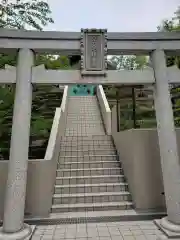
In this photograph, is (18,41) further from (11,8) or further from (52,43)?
(11,8)

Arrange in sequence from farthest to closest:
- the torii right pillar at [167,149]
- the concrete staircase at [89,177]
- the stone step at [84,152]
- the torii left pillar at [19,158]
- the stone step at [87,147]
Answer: the stone step at [87,147], the stone step at [84,152], the concrete staircase at [89,177], the torii right pillar at [167,149], the torii left pillar at [19,158]

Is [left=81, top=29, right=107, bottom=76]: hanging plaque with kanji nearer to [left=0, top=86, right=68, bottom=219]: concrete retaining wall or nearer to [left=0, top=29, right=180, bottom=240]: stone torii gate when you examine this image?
[left=0, top=29, right=180, bottom=240]: stone torii gate

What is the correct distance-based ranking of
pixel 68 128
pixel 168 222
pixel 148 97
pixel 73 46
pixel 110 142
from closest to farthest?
pixel 168 222 < pixel 73 46 < pixel 148 97 < pixel 110 142 < pixel 68 128

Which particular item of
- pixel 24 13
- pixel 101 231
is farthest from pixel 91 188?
pixel 24 13

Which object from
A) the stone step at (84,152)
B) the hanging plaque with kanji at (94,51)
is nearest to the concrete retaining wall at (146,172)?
the hanging plaque with kanji at (94,51)

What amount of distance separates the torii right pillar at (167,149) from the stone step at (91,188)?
1.33 m

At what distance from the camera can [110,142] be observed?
725 centimetres

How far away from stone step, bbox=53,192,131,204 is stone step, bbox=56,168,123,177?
2.46 ft

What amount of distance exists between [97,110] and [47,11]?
18.2 ft

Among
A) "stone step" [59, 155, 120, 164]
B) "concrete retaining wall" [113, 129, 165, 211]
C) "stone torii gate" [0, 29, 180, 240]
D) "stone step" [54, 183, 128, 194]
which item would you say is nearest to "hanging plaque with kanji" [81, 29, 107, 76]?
"stone torii gate" [0, 29, 180, 240]

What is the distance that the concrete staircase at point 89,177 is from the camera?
459 cm

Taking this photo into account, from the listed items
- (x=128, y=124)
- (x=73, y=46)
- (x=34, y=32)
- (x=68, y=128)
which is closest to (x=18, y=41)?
(x=34, y=32)

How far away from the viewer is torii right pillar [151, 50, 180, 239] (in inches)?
134

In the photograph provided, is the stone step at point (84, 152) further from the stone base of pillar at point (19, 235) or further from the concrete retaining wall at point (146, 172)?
the stone base of pillar at point (19, 235)
